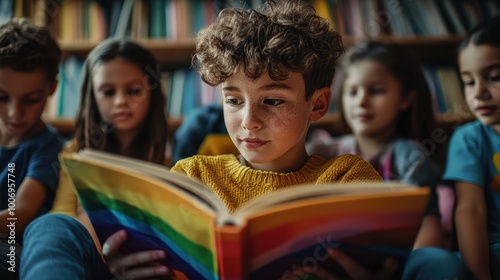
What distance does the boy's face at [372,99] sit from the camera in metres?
1.46

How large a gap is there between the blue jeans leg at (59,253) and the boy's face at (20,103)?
1.06ft

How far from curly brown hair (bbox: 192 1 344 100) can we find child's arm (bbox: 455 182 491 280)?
15.7 inches

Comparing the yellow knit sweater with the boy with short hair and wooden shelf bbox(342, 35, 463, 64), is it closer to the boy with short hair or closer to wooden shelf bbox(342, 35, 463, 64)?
the boy with short hair

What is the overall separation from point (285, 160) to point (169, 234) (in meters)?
0.29

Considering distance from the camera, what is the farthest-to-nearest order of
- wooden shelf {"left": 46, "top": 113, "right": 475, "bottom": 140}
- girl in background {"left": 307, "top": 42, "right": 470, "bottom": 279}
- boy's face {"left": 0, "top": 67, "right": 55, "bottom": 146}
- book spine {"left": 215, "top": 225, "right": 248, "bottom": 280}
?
1. wooden shelf {"left": 46, "top": 113, "right": 475, "bottom": 140}
2. girl in background {"left": 307, "top": 42, "right": 470, "bottom": 279}
3. boy's face {"left": 0, "top": 67, "right": 55, "bottom": 146}
4. book spine {"left": 215, "top": 225, "right": 248, "bottom": 280}

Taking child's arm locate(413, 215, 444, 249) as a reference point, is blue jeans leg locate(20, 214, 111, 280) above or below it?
above

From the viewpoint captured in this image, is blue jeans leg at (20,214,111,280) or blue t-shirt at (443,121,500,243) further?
blue t-shirt at (443,121,500,243)

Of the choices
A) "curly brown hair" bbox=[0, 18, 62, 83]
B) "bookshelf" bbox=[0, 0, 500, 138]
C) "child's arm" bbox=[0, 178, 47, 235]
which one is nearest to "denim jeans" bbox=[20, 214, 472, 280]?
"child's arm" bbox=[0, 178, 47, 235]

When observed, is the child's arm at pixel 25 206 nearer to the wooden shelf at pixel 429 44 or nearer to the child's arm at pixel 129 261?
the child's arm at pixel 129 261

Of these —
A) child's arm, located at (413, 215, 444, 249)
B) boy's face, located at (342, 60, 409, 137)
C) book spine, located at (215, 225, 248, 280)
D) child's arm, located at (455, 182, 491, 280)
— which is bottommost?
child's arm, located at (413, 215, 444, 249)

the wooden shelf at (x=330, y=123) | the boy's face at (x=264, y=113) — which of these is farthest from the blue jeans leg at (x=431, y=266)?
the wooden shelf at (x=330, y=123)

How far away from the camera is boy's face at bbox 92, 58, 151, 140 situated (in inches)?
48.9

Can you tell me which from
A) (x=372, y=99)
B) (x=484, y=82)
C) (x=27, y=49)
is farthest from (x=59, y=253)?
(x=372, y=99)

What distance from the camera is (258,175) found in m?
0.87
